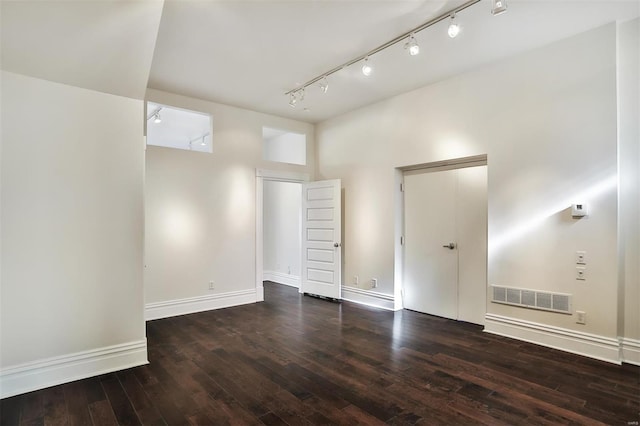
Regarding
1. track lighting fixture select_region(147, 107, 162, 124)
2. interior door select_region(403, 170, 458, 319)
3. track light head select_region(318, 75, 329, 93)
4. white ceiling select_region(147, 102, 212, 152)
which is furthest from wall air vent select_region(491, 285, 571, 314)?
track lighting fixture select_region(147, 107, 162, 124)

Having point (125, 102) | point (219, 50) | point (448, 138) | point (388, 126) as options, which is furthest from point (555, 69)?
point (125, 102)

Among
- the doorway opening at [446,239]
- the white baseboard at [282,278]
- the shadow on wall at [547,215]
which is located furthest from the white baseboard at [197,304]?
the shadow on wall at [547,215]

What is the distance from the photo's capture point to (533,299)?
11.8 feet

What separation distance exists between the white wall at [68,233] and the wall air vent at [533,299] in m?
3.77

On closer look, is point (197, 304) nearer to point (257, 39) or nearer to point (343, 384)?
point (343, 384)

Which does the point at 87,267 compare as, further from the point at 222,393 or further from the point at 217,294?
the point at 217,294

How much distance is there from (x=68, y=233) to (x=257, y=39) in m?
2.44

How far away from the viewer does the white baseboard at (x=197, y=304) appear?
14.9 ft

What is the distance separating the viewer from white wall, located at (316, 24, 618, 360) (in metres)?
3.19

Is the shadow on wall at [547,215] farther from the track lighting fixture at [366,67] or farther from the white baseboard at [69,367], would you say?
the white baseboard at [69,367]

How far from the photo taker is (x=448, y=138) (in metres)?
4.39

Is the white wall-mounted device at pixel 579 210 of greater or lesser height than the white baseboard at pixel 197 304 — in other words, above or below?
above

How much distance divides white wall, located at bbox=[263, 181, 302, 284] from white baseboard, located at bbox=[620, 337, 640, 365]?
489 centimetres

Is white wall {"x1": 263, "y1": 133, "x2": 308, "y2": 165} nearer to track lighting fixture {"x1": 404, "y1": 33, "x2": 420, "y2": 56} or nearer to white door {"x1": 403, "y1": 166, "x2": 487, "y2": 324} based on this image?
white door {"x1": 403, "y1": 166, "x2": 487, "y2": 324}
